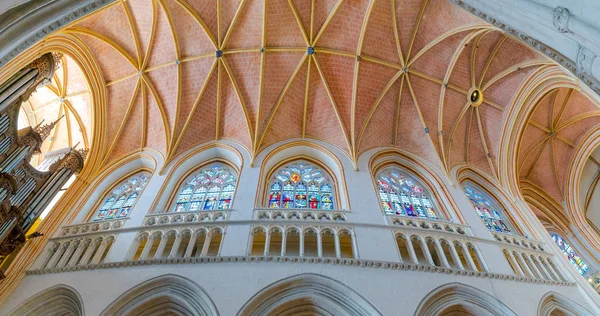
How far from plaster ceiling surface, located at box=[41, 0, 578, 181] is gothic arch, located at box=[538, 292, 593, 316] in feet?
17.9

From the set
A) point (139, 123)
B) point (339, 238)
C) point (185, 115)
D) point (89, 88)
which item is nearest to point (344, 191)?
point (339, 238)

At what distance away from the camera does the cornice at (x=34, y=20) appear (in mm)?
5352

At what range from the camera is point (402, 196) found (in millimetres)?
11617

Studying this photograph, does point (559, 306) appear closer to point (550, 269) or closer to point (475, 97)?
point (550, 269)

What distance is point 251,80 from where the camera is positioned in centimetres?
1353

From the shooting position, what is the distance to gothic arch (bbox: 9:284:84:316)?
7.85 m

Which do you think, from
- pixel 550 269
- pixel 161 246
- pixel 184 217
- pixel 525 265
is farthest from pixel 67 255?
pixel 550 269

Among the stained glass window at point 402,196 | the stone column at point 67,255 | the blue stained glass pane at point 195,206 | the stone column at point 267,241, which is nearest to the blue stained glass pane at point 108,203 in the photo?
the stone column at point 67,255

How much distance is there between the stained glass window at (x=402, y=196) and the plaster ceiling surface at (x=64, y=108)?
11.1 metres

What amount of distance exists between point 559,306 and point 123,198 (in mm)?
13368

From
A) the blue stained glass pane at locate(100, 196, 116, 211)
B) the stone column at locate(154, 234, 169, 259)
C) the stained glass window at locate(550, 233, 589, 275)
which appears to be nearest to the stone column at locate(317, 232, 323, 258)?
the stone column at locate(154, 234, 169, 259)

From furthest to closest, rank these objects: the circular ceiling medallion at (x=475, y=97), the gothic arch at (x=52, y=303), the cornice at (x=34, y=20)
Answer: the circular ceiling medallion at (x=475, y=97)
the gothic arch at (x=52, y=303)
the cornice at (x=34, y=20)

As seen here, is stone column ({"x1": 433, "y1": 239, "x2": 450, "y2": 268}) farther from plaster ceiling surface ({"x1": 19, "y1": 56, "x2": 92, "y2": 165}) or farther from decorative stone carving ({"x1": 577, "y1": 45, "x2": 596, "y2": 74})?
plaster ceiling surface ({"x1": 19, "y1": 56, "x2": 92, "y2": 165})

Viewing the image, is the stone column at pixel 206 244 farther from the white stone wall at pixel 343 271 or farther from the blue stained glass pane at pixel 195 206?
the blue stained glass pane at pixel 195 206
